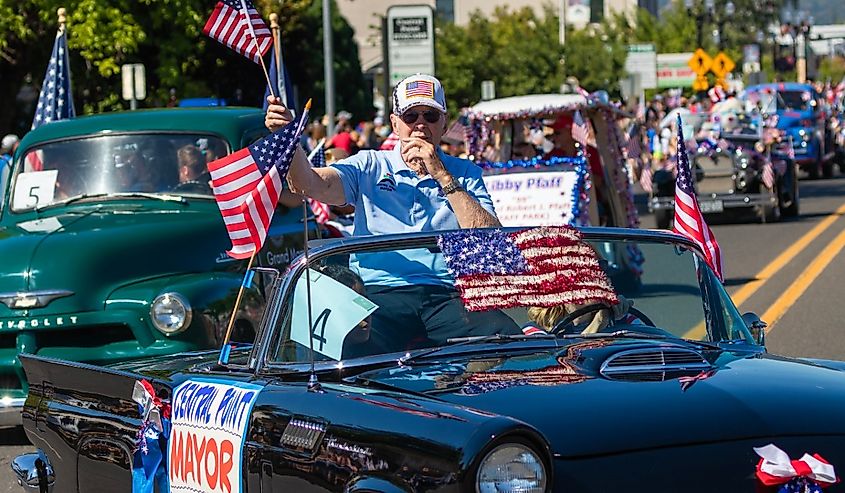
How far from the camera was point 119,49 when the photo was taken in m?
30.6

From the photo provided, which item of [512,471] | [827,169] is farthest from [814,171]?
[512,471]

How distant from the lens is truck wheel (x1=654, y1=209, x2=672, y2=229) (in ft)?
77.2

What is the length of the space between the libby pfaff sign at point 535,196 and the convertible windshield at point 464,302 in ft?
31.2

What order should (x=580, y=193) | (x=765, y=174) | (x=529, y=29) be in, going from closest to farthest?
(x=580, y=193)
(x=765, y=174)
(x=529, y=29)

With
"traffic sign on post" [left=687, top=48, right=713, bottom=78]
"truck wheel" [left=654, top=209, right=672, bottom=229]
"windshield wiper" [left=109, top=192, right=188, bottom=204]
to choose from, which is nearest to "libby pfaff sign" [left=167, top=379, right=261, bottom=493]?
"windshield wiper" [left=109, top=192, right=188, bottom=204]

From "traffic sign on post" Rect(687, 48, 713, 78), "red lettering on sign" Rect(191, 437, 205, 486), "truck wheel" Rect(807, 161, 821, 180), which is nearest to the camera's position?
"red lettering on sign" Rect(191, 437, 205, 486)

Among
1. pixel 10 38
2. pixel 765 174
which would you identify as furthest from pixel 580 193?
pixel 10 38

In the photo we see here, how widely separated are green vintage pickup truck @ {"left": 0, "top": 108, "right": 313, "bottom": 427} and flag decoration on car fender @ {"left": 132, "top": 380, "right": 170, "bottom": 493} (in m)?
3.38

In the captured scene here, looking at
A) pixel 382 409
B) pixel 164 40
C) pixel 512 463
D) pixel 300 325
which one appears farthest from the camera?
pixel 164 40

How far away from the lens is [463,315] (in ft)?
16.8

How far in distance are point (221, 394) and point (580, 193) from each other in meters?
10.7

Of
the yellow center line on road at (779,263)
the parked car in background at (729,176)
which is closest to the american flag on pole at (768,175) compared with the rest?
the parked car in background at (729,176)

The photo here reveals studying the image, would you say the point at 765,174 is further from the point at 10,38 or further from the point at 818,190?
the point at 10,38

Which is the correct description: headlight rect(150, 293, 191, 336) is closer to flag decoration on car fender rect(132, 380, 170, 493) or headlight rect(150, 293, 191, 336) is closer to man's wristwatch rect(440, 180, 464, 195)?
man's wristwatch rect(440, 180, 464, 195)
